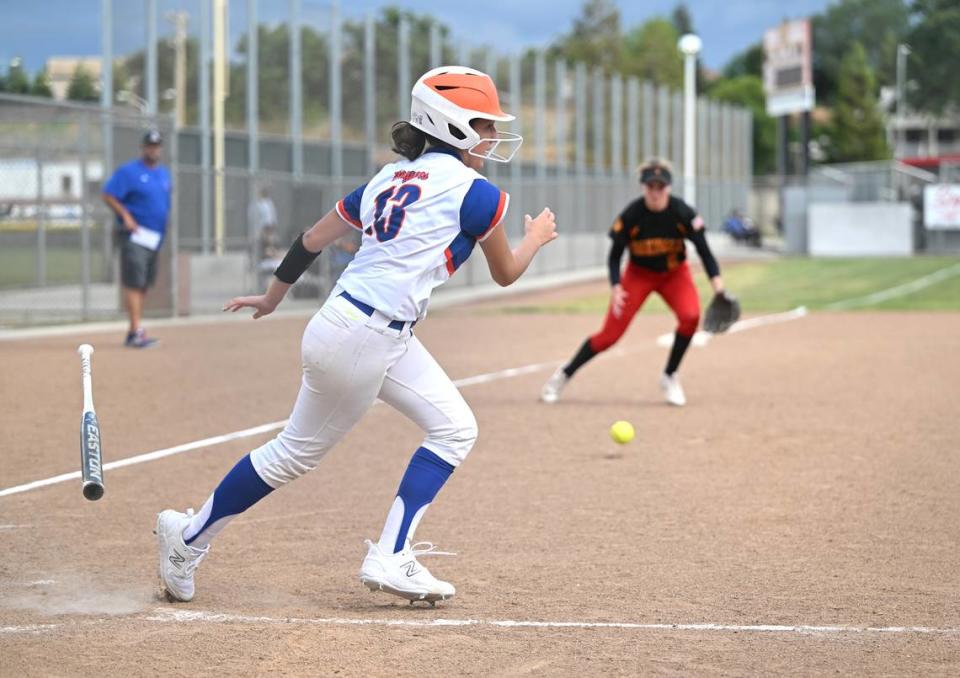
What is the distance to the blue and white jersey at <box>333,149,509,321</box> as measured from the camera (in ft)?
18.1

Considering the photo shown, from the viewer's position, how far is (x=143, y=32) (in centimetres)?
2914

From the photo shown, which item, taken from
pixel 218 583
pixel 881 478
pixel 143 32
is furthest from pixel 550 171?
pixel 218 583

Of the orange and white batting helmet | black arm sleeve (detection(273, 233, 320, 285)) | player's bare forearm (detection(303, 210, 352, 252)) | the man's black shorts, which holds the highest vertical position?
the orange and white batting helmet

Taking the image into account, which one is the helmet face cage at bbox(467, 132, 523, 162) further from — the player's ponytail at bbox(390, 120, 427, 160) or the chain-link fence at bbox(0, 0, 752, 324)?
the chain-link fence at bbox(0, 0, 752, 324)

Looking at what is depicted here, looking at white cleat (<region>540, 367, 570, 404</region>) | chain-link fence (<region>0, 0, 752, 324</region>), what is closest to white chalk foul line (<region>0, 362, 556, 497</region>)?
white cleat (<region>540, 367, 570, 404</region>)

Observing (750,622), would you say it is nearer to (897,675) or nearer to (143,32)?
(897,675)

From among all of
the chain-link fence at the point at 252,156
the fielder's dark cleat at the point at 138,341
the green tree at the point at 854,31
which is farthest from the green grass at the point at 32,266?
the green tree at the point at 854,31

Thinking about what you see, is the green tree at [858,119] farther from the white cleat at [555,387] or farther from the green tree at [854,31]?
the white cleat at [555,387]

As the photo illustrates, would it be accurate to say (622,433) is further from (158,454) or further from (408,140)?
(408,140)

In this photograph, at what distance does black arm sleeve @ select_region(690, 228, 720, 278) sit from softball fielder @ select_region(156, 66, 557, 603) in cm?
629

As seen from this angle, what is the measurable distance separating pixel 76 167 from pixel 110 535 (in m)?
18.5

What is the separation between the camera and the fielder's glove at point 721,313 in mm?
12798

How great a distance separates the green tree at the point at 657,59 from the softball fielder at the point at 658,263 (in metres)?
101

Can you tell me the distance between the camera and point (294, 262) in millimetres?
5938
